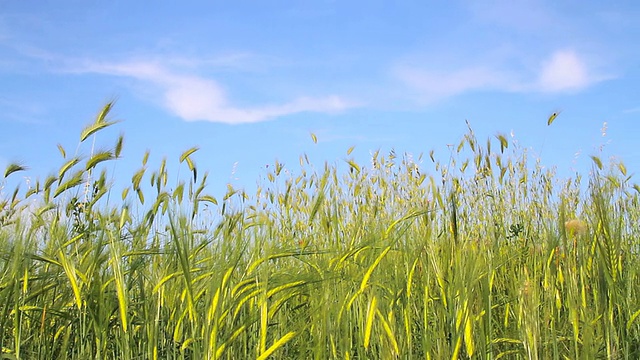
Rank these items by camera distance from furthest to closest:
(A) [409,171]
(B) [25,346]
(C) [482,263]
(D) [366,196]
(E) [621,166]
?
(A) [409,171], (D) [366,196], (E) [621,166], (B) [25,346], (C) [482,263]

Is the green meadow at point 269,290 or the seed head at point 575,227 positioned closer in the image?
the green meadow at point 269,290

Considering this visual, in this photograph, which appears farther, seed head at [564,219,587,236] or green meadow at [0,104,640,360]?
seed head at [564,219,587,236]

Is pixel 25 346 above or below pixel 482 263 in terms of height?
below

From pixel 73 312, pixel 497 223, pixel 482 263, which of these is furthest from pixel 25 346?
pixel 497 223

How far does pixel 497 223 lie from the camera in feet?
9.92

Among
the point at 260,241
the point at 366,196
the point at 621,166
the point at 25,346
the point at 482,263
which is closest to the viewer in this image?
the point at 260,241

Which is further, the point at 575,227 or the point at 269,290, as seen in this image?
the point at 575,227

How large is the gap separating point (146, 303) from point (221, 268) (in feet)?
1.42

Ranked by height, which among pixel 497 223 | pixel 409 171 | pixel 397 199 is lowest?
pixel 497 223

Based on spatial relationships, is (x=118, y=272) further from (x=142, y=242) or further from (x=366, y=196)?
(x=366, y=196)

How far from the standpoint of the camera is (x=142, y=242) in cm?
180

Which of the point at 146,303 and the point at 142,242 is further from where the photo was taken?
the point at 142,242

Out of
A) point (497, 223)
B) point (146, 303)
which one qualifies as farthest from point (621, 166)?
point (146, 303)

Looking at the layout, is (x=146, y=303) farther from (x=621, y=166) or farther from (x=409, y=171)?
(x=621, y=166)
